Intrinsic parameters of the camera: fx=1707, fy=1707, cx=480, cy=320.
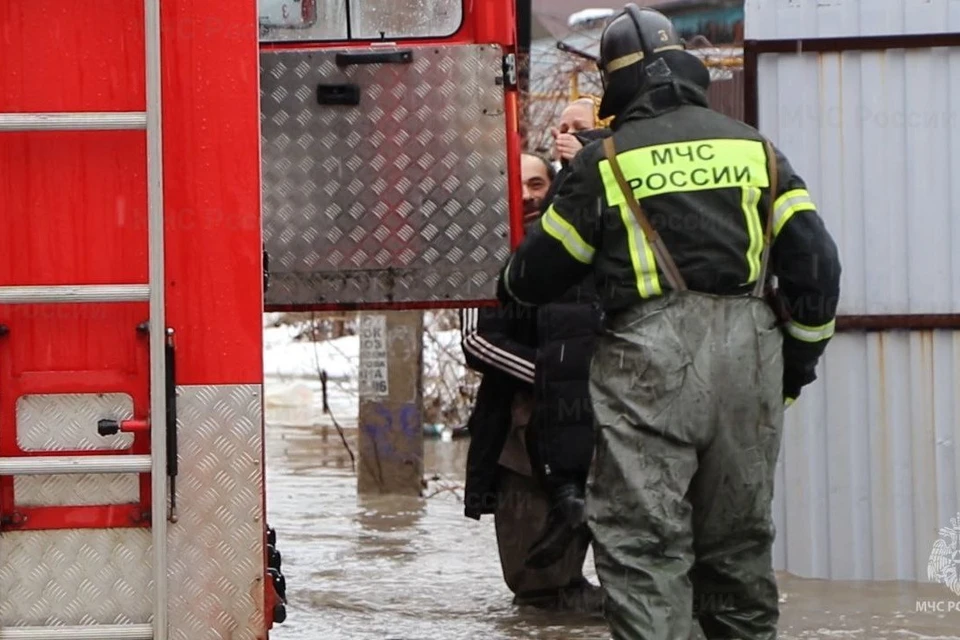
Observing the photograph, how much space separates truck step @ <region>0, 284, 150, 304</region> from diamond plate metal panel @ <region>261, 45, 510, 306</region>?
5.56 ft

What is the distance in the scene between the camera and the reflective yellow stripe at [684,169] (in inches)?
Answer: 178

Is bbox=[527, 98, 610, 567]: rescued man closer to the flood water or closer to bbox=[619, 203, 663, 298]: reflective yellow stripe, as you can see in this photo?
the flood water

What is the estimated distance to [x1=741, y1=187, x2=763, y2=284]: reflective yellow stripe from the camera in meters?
4.56

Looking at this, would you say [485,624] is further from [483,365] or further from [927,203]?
[927,203]

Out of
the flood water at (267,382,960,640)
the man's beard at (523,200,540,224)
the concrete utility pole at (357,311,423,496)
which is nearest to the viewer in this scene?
the flood water at (267,382,960,640)

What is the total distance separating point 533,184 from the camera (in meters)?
6.90

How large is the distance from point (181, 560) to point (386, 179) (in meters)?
1.85

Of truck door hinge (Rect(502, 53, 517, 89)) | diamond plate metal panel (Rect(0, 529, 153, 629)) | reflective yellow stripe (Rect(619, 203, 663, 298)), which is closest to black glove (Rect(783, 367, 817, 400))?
reflective yellow stripe (Rect(619, 203, 663, 298))

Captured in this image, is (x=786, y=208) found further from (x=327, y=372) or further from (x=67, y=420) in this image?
(x=327, y=372)

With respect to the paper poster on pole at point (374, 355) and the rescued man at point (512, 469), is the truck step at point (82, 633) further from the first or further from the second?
the paper poster on pole at point (374, 355)

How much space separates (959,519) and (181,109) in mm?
3998

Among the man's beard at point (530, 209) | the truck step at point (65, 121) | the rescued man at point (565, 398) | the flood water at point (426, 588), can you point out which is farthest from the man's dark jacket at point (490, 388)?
the truck step at point (65, 121)

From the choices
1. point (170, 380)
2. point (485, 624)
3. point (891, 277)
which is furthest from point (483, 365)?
point (170, 380)

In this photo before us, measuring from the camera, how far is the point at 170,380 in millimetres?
3854
